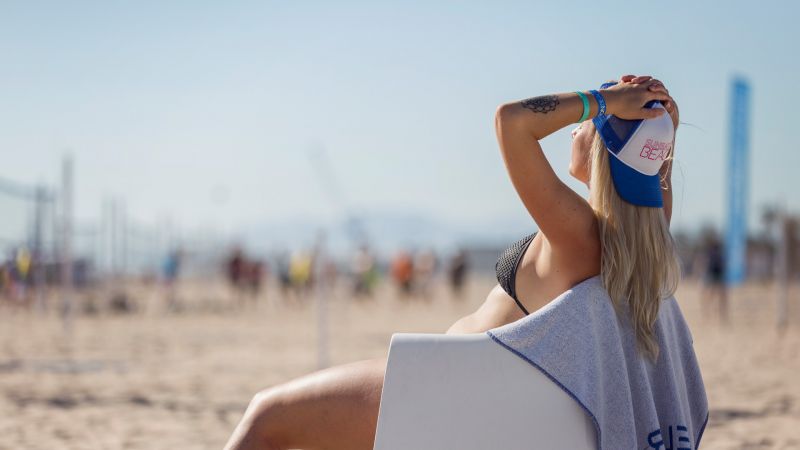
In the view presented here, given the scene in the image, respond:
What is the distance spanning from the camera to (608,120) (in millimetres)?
2006

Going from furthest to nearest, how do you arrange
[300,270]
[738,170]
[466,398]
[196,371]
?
[300,270] → [738,170] → [196,371] → [466,398]

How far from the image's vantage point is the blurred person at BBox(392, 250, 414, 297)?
71.1ft

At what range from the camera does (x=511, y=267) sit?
2055 mm

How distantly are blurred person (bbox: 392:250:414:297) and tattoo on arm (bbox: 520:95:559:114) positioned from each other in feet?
64.8

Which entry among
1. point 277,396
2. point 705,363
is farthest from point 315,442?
point 705,363

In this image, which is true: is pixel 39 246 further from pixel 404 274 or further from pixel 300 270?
pixel 404 274

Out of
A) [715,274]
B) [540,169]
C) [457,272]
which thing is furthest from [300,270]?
[540,169]

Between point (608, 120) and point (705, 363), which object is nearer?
point (608, 120)

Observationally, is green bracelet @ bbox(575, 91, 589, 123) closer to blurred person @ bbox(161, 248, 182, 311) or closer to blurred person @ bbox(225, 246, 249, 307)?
blurred person @ bbox(161, 248, 182, 311)

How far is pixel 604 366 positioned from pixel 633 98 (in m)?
0.66

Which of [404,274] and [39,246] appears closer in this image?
[39,246]

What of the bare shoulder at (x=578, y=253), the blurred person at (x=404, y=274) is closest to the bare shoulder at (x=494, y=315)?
the bare shoulder at (x=578, y=253)

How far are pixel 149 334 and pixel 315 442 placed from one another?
1060 cm

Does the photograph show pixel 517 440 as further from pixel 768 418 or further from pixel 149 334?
pixel 149 334
